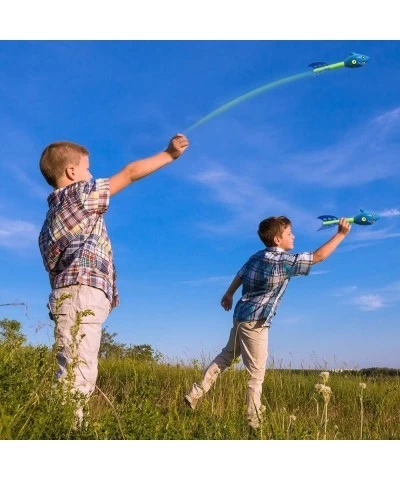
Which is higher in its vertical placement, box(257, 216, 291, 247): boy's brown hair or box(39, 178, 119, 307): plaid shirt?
box(257, 216, 291, 247): boy's brown hair

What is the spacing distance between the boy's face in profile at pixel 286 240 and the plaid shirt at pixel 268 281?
0.58 ft

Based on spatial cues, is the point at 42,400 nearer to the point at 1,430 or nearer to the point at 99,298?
the point at 1,430

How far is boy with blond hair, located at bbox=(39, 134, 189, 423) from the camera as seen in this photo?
410cm

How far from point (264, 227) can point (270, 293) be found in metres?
0.81

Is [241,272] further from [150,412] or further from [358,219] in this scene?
[150,412]

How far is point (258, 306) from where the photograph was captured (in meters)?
6.09

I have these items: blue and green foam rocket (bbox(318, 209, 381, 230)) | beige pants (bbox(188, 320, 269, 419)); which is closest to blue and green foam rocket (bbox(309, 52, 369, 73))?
blue and green foam rocket (bbox(318, 209, 381, 230))

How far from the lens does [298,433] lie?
347 centimetres

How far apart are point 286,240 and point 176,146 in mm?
2570

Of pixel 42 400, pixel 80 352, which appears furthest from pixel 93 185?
pixel 42 400

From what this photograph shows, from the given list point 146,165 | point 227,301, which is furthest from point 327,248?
point 146,165

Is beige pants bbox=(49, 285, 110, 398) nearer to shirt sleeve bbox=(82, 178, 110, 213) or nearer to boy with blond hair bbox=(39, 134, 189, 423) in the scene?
boy with blond hair bbox=(39, 134, 189, 423)

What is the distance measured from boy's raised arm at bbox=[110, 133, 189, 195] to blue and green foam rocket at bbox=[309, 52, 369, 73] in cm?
230

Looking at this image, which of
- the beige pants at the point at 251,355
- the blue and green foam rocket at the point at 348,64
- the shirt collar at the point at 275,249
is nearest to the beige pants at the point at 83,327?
the beige pants at the point at 251,355
